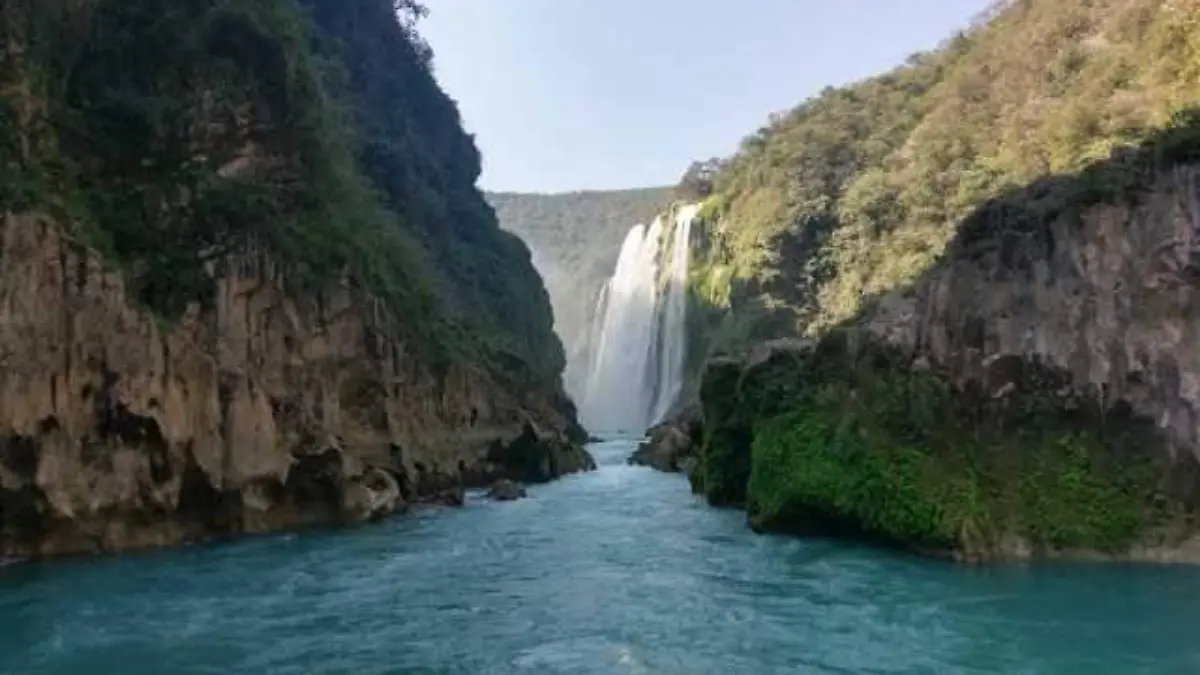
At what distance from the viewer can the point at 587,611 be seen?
52.2 feet

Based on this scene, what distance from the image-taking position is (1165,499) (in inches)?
747

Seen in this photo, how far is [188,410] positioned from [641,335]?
5555cm

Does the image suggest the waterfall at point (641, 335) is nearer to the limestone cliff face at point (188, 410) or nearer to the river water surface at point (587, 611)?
the limestone cliff face at point (188, 410)

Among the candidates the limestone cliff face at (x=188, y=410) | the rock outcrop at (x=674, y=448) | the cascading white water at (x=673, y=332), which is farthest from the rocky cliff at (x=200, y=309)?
the cascading white water at (x=673, y=332)

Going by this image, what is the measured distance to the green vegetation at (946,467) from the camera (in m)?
19.3

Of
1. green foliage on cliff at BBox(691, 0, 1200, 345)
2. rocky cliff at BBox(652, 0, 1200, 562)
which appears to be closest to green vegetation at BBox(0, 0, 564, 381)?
rocky cliff at BBox(652, 0, 1200, 562)

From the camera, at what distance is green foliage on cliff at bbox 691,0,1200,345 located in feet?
139

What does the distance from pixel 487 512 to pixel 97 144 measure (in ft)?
46.5

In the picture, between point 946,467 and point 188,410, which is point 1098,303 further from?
point 188,410

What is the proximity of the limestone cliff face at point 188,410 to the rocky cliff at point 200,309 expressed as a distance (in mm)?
52

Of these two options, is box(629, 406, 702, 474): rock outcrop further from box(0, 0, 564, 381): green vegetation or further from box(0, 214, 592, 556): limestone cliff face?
box(0, 214, 592, 556): limestone cliff face

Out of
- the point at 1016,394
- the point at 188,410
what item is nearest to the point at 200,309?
the point at 188,410

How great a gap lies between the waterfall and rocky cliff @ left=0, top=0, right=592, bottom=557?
107ft

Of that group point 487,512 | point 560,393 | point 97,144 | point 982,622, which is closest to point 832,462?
point 982,622
